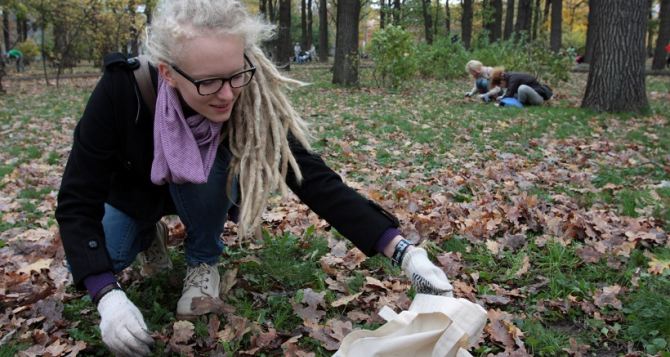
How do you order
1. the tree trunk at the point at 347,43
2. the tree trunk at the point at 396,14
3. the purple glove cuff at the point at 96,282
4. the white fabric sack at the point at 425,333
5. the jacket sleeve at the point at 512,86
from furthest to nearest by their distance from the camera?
the tree trunk at the point at 396,14 < the tree trunk at the point at 347,43 < the jacket sleeve at the point at 512,86 < the purple glove cuff at the point at 96,282 < the white fabric sack at the point at 425,333

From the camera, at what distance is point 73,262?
5.60 ft

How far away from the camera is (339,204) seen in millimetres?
1986

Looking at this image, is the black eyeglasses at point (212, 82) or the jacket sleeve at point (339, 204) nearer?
the black eyeglasses at point (212, 82)

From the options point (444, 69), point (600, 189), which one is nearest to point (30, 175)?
point (600, 189)

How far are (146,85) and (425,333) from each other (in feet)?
4.08

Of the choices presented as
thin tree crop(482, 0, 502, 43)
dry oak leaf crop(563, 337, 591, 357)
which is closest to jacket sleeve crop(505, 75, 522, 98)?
dry oak leaf crop(563, 337, 591, 357)

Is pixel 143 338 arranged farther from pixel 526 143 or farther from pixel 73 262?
pixel 526 143

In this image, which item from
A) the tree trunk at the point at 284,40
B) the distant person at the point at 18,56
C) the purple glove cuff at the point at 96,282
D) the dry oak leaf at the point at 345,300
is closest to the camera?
the purple glove cuff at the point at 96,282

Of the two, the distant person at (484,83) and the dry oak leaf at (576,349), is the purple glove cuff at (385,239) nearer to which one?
the dry oak leaf at (576,349)

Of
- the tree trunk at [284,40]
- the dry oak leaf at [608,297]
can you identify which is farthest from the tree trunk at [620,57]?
the tree trunk at [284,40]

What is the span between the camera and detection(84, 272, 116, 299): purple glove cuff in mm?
1696

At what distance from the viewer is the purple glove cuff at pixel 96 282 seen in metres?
1.70

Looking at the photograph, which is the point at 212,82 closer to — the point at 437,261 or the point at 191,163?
the point at 191,163

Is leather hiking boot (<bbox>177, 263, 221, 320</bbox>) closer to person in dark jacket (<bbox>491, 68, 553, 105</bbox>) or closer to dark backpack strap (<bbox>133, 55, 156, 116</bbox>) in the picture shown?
dark backpack strap (<bbox>133, 55, 156, 116</bbox>)
